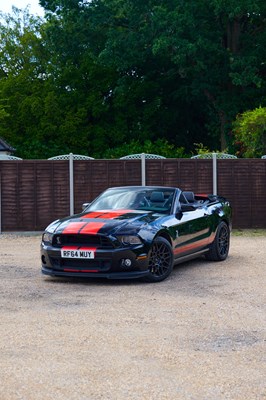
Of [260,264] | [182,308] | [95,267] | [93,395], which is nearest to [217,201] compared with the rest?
[260,264]

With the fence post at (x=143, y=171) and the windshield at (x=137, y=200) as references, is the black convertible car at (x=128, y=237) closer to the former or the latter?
the windshield at (x=137, y=200)

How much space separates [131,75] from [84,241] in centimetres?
2979

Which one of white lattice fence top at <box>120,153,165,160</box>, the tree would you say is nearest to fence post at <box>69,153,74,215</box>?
white lattice fence top at <box>120,153,165,160</box>

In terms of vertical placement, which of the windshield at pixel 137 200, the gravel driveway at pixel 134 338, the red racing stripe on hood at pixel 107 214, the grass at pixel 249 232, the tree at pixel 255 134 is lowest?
the grass at pixel 249 232

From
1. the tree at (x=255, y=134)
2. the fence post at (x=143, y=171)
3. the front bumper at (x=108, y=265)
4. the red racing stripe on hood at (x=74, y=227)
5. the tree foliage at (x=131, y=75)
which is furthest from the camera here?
the tree foliage at (x=131, y=75)

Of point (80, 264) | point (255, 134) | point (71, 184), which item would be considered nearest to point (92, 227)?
point (80, 264)

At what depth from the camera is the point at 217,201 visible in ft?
41.0

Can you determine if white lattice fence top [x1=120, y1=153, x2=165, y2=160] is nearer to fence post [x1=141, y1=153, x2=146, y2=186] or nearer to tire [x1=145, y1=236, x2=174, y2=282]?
fence post [x1=141, y1=153, x2=146, y2=186]

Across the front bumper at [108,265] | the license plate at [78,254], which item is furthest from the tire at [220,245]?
the license plate at [78,254]

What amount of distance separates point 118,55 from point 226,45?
5.54 m

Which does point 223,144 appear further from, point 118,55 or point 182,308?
point 182,308

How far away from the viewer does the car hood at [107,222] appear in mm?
9523

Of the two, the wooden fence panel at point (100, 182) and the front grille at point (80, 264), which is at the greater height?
the wooden fence panel at point (100, 182)

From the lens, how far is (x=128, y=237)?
9.50m
